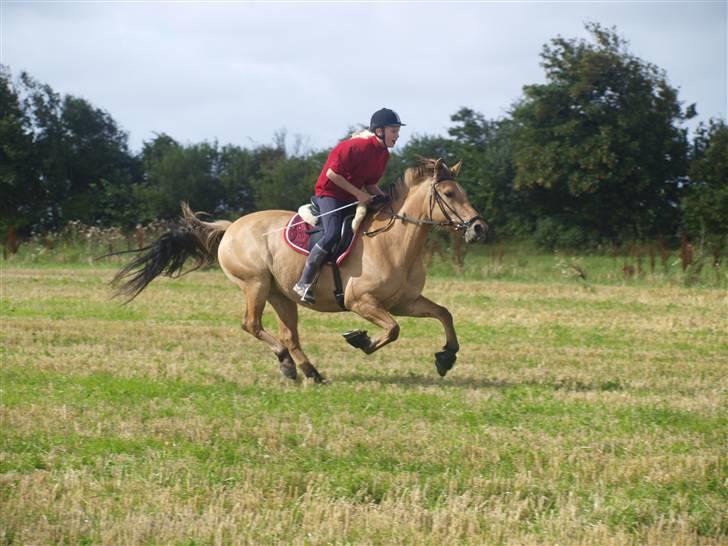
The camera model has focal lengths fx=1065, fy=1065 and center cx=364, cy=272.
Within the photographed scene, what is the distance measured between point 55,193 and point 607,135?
1036 inches

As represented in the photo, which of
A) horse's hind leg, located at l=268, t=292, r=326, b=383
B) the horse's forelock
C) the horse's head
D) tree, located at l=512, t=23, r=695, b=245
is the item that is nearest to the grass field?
horse's hind leg, located at l=268, t=292, r=326, b=383

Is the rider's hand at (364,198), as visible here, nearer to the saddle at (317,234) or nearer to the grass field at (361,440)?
the saddle at (317,234)

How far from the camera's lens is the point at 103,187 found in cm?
5366

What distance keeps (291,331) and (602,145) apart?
3539 centimetres

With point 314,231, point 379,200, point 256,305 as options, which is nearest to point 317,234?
point 314,231

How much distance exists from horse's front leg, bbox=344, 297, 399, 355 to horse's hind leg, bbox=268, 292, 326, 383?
2.07 feet

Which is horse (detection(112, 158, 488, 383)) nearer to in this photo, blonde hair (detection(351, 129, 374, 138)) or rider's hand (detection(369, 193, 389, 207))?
rider's hand (detection(369, 193, 389, 207))

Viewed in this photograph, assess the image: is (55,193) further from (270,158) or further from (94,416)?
(94,416)

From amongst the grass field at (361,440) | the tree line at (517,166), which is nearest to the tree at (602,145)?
the tree line at (517,166)

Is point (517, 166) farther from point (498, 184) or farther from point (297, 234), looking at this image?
point (297, 234)

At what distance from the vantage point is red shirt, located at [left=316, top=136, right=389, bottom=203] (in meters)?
11.0

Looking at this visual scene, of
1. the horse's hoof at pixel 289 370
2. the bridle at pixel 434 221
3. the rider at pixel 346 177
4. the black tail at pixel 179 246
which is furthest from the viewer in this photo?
the black tail at pixel 179 246

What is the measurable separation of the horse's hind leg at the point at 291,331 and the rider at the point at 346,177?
65 cm

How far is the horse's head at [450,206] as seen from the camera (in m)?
10.4
